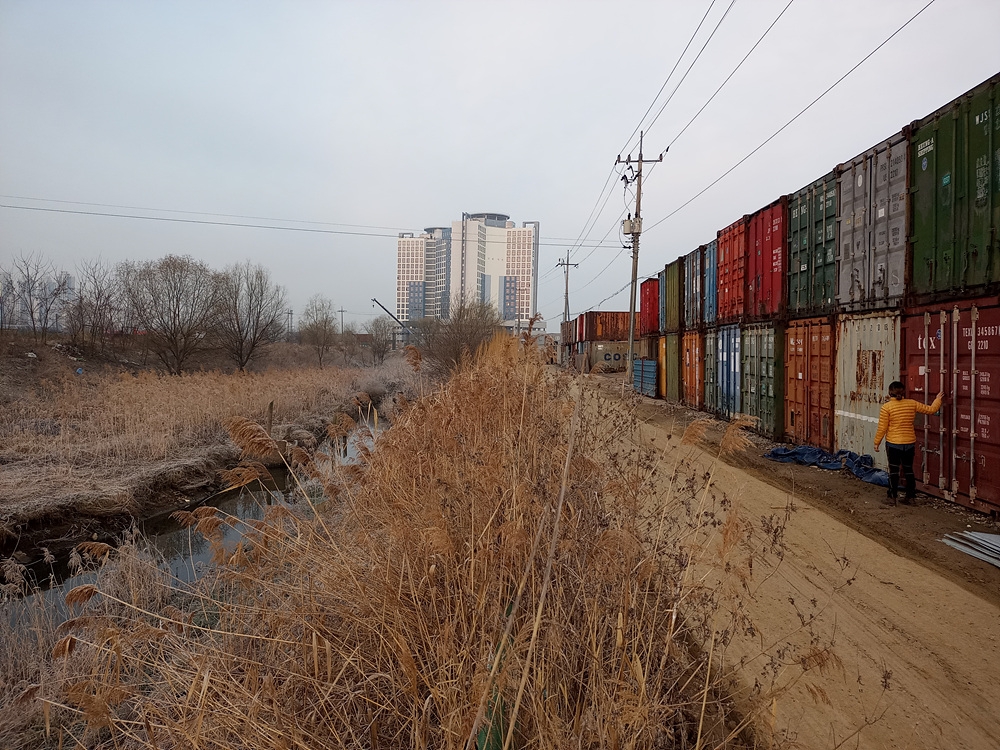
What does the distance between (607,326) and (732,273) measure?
2040cm

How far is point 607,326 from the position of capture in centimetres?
3375

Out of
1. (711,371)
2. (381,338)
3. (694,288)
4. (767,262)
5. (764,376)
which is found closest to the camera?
(764,376)

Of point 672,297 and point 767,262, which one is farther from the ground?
point 672,297

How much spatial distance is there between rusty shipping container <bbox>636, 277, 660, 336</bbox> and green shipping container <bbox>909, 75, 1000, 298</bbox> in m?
13.3

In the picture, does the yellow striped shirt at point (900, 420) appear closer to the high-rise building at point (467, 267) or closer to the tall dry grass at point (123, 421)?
the tall dry grass at point (123, 421)

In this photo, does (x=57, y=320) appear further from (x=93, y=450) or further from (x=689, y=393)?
(x=689, y=393)

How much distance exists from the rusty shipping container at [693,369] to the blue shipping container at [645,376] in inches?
124

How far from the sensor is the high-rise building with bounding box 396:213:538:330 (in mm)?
55250

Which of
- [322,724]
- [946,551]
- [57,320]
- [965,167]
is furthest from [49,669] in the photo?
[57,320]

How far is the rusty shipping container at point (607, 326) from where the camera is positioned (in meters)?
33.4

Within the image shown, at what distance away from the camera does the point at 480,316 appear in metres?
27.7

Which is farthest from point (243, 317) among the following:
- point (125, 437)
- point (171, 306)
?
point (125, 437)

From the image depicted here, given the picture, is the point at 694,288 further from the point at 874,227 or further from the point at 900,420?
the point at 900,420

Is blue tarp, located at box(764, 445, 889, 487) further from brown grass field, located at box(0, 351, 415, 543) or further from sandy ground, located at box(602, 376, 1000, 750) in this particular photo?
brown grass field, located at box(0, 351, 415, 543)
